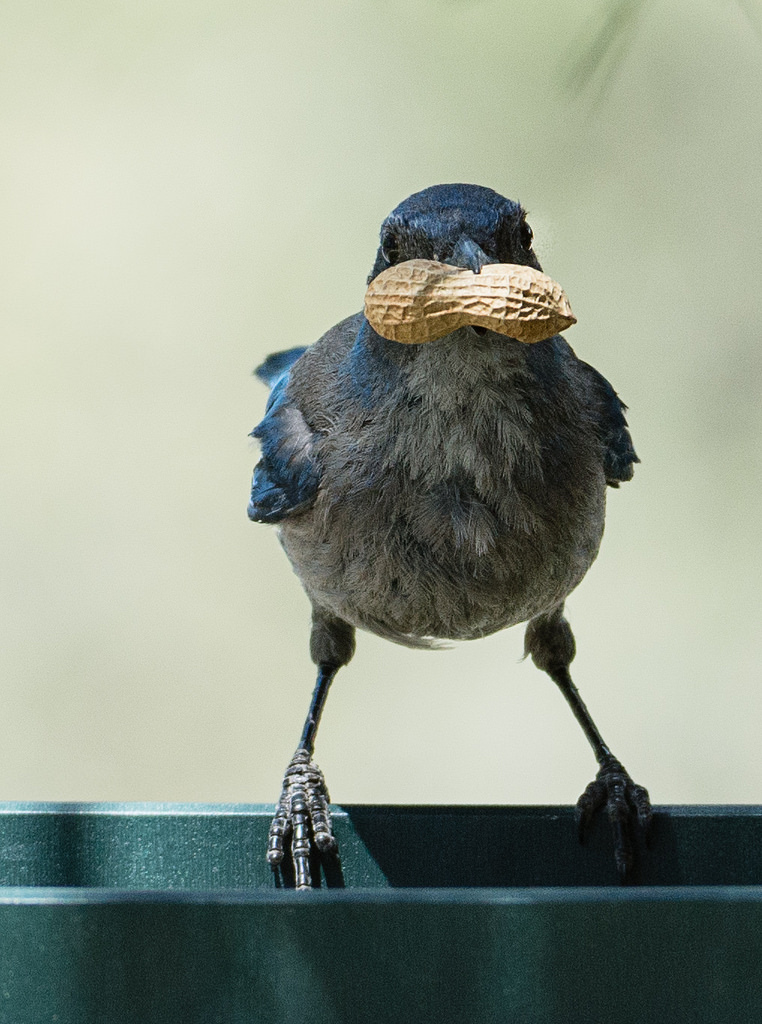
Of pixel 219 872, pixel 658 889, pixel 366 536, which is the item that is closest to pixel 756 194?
pixel 366 536

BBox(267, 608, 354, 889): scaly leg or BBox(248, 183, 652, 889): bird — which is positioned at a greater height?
BBox(248, 183, 652, 889): bird

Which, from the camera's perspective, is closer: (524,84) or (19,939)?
(19,939)

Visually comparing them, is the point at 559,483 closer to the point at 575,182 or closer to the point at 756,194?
the point at 575,182

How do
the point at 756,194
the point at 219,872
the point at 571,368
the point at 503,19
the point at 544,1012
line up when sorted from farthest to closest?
1. the point at 756,194
2. the point at 503,19
3. the point at 571,368
4. the point at 219,872
5. the point at 544,1012

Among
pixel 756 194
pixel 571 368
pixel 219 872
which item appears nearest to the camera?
pixel 219 872

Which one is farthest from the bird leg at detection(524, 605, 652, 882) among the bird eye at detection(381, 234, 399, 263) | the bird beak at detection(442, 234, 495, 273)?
the bird beak at detection(442, 234, 495, 273)

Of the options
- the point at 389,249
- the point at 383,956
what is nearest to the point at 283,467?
the point at 389,249

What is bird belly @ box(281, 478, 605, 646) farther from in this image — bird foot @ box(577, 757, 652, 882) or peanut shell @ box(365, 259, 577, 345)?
peanut shell @ box(365, 259, 577, 345)
